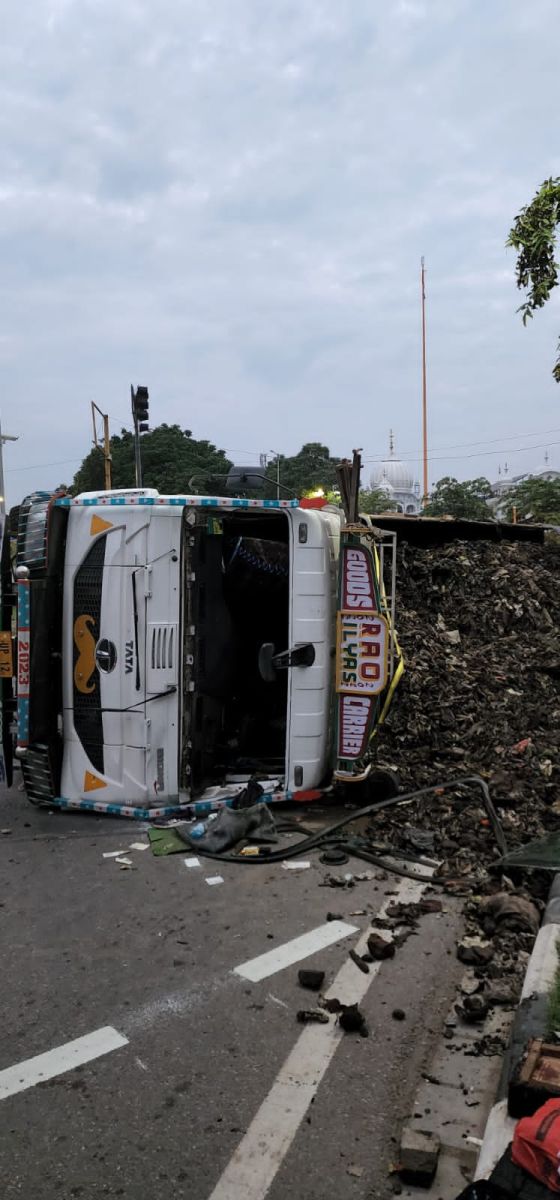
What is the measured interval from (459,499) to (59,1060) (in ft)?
102

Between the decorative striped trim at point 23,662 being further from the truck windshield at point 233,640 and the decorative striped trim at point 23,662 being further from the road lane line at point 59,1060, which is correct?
the road lane line at point 59,1060

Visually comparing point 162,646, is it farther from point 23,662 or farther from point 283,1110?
point 283,1110

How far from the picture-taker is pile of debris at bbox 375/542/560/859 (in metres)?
5.47

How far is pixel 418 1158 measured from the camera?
7.95 feet

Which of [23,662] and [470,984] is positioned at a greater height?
[23,662]

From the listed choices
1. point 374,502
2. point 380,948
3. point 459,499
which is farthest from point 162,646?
point 374,502

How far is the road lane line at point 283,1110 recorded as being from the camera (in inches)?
94.9

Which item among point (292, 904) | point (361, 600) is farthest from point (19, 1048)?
point (361, 600)

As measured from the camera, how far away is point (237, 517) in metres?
5.91

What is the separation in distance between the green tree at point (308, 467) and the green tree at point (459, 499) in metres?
19.2

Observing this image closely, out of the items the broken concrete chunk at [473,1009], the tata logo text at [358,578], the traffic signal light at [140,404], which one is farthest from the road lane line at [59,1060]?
the traffic signal light at [140,404]

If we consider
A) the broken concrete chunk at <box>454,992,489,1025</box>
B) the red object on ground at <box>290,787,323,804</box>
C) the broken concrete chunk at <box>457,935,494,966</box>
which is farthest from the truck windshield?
the broken concrete chunk at <box>454,992,489,1025</box>

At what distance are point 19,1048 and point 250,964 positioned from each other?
42.8 inches

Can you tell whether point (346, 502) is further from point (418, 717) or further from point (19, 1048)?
point (19, 1048)
